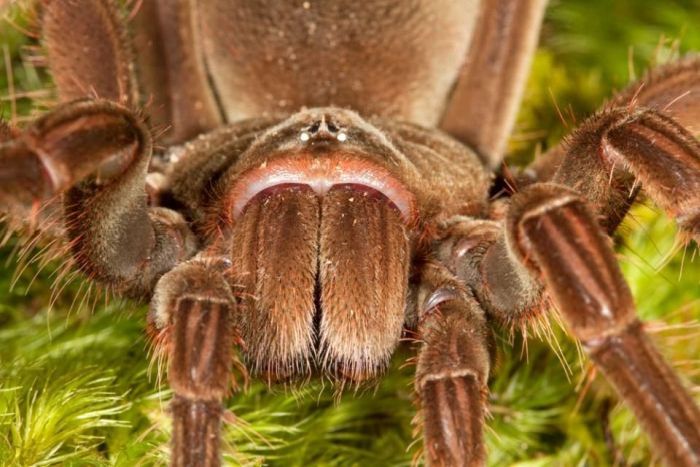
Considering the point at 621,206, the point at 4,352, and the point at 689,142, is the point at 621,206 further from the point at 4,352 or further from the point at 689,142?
the point at 4,352

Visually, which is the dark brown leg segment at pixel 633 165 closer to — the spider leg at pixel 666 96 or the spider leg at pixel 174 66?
the spider leg at pixel 666 96

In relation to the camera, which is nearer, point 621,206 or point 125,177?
point 125,177

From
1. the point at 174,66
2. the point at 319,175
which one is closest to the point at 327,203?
the point at 319,175

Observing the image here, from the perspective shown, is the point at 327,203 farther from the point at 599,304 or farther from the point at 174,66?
the point at 174,66

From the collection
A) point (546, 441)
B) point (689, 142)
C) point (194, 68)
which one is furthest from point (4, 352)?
point (689, 142)

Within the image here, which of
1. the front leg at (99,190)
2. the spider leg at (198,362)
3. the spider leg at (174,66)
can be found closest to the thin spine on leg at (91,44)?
the spider leg at (174,66)

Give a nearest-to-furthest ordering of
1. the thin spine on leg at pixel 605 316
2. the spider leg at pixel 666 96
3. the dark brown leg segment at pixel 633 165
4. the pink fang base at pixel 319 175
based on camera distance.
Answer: the thin spine on leg at pixel 605 316, the dark brown leg segment at pixel 633 165, the pink fang base at pixel 319 175, the spider leg at pixel 666 96
